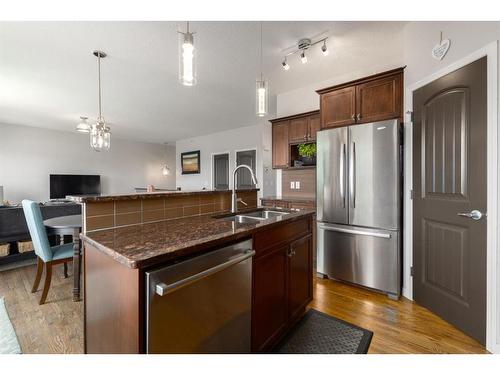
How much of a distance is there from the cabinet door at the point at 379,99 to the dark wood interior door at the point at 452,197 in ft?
0.71

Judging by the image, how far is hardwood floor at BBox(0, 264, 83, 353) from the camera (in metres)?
1.71

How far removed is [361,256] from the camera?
8.22 ft

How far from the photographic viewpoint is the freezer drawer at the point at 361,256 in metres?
2.33

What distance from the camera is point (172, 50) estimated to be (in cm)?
258

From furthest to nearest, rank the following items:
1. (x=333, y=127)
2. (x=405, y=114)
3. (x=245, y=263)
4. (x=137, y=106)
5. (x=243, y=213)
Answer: (x=137, y=106) < (x=333, y=127) < (x=405, y=114) < (x=243, y=213) < (x=245, y=263)

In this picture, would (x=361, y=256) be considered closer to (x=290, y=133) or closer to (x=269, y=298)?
(x=269, y=298)

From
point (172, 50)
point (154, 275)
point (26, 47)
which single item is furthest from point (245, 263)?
point (26, 47)

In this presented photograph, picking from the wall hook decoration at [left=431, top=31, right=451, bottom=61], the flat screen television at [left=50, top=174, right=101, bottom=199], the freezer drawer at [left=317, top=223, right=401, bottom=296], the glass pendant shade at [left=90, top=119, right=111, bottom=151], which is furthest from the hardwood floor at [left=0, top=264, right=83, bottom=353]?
the flat screen television at [left=50, top=174, right=101, bottom=199]

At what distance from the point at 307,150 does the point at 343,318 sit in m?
2.34

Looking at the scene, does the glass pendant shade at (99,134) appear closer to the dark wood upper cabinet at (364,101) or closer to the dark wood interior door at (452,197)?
the dark wood upper cabinet at (364,101)

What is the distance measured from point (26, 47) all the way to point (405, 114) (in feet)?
13.2

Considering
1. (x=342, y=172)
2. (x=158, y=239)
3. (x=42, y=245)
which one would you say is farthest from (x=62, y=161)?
(x=342, y=172)

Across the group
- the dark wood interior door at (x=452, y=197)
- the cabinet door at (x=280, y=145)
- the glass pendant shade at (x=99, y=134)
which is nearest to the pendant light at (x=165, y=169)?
the glass pendant shade at (x=99, y=134)
